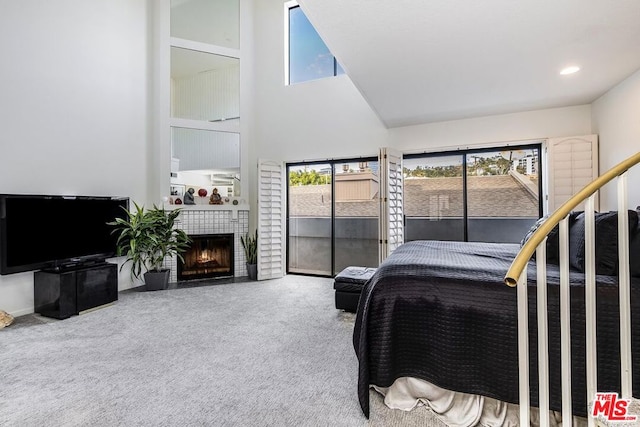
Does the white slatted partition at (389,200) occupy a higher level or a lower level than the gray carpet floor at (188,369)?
higher

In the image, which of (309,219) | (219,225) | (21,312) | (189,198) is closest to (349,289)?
(309,219)

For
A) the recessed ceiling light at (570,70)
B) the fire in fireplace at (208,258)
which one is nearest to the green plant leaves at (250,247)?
the fire in fireplace at (208,258)

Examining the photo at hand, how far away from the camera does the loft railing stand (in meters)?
1.11

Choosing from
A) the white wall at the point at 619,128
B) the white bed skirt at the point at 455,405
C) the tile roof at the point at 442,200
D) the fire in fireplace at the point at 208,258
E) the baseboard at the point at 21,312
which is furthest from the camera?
Result: the fire in fireplace at the point at 208,258

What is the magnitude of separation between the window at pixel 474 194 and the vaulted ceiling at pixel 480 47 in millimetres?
956

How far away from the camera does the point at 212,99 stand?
17.3 ft

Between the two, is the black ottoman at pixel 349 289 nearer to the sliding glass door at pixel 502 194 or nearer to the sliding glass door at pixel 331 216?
the sliding glass door at pixel 331 216

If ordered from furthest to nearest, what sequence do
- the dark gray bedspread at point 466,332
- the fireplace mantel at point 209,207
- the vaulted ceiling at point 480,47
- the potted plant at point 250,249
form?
the potted plant at point 250,249, the fireplace mantel at point 209,207, the vaulted ceiling at point 480,47, the dark gray bedspread at point 466,332

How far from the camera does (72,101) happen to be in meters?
3.82

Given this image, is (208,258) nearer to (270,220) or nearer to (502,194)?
(270,220)

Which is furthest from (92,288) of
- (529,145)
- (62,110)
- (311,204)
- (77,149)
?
(529,145)

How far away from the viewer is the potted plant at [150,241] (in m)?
4.17

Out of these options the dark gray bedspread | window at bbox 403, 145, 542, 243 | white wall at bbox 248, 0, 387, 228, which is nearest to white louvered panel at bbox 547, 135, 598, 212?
window at bbox 403, 145, 542, 243

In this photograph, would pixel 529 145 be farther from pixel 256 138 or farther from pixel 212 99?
pixel 212 99
